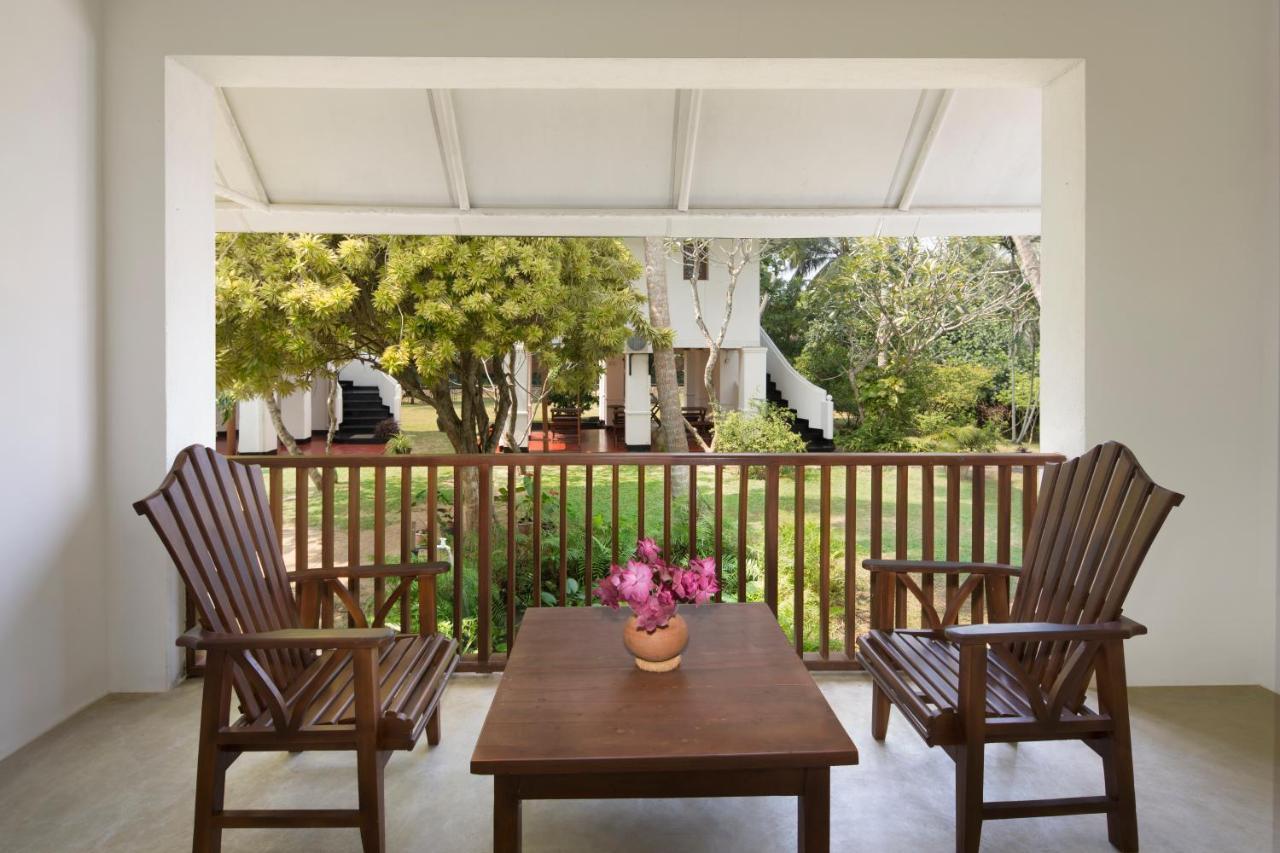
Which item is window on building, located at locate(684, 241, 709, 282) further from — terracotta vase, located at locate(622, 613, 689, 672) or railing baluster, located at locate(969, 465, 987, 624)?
terracotta vase, located at locate(622, 613, 689, 672)

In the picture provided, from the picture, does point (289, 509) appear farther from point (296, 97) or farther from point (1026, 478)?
point (1026, 478)

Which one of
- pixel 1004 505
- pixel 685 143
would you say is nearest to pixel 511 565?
pixel 1004 505

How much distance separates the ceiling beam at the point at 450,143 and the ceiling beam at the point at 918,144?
2.44 metres

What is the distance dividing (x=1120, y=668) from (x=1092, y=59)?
2499 mm

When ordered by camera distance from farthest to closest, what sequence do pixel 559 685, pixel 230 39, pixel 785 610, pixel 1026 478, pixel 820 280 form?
pixel 820 280 < pixel 785 610 < pixel 1026 478 < pixel 230 39 < pixel 559 685

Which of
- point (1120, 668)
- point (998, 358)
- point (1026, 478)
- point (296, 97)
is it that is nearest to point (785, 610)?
point (1026, 478)

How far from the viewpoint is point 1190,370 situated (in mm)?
3295

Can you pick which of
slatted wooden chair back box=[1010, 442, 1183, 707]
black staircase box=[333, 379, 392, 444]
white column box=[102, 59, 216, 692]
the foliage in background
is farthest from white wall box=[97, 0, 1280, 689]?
black staircase box=[333, 379, 392, 444]

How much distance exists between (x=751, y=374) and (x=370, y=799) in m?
13.0

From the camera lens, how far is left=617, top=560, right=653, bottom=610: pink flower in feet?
7.02

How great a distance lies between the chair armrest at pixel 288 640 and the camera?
2002 millimetres

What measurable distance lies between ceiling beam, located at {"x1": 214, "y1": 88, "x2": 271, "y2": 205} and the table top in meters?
3.26

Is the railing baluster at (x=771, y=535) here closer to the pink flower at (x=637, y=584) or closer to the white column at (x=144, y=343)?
the pink flower at (x=637, y=584)

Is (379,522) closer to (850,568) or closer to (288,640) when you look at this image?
(288,640)
